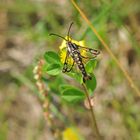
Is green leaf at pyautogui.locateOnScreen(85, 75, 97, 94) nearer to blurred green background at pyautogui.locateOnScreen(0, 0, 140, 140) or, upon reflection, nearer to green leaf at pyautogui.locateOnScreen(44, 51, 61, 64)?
green leaf at pyautogui.locateOnScreen(44, 51, 61, 64)

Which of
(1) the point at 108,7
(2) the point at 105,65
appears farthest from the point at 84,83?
(2) the point at 105,65

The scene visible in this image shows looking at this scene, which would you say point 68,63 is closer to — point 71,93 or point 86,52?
point 86,52

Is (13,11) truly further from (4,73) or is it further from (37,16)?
(4,73)

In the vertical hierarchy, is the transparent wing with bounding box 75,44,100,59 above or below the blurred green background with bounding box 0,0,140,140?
below

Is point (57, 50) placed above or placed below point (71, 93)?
above

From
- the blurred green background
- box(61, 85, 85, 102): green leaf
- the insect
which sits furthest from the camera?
the blurred green background

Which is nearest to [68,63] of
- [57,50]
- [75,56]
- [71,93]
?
[75,56]

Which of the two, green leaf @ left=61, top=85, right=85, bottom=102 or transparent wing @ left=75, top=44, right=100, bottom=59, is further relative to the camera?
green leaf @ left=61, top=85, right=85, bottom=102

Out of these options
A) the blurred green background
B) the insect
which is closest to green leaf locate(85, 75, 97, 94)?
the insect
